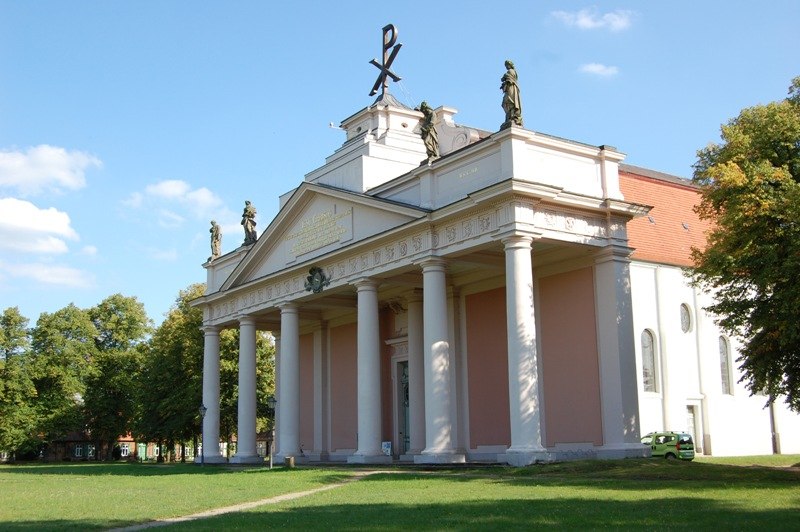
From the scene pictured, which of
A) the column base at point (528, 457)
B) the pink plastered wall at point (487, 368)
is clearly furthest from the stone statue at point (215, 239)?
the column base at point (528, 457)

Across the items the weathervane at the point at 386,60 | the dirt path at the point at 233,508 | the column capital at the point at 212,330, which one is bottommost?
the dirt path at the point at 233,508

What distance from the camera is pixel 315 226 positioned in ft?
131

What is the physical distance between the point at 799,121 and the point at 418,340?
60.1 ft

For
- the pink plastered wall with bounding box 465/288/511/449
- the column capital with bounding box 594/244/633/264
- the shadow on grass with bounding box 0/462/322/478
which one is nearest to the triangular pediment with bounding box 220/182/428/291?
the pink plastered wall with bounding box 465/288/511/449

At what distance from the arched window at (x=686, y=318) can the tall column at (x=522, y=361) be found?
1496cm

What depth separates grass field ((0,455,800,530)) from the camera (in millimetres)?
14383

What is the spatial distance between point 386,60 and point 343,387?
55.6 feet

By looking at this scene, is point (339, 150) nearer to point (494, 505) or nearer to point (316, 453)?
point (316, 453)

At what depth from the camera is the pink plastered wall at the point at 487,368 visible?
35531 mm

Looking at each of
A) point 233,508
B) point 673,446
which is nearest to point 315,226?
point 673,446

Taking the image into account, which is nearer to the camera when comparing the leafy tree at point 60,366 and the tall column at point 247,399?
the tall column at point 247,399

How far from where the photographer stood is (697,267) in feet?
89.9

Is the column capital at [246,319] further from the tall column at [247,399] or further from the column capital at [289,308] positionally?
the column capital at [289,308]

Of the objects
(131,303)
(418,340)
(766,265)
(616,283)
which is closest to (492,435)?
(418,340)
